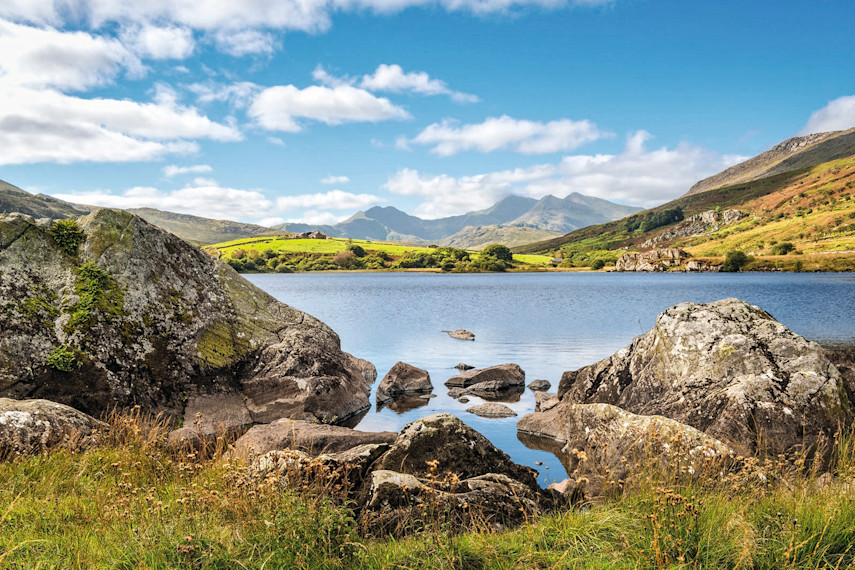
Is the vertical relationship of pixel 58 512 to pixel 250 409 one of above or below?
above

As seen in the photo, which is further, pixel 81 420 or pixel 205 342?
pixel 205 342

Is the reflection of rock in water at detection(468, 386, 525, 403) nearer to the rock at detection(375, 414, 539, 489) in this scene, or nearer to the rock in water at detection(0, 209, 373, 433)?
the rock in water at detection(0, 209, 373, 433)

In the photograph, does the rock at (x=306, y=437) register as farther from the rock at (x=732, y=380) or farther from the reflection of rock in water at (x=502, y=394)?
the reflection of rock in water at (x=502, y=394)

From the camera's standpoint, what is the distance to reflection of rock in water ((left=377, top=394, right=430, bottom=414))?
2328 cm

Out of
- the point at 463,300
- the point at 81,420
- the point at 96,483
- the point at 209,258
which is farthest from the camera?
the point at 463,300

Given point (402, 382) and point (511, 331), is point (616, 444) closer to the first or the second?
point (402, 382)

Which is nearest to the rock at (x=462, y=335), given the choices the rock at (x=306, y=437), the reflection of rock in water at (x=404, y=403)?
the reflection of rock in water at (x=404, y=403)

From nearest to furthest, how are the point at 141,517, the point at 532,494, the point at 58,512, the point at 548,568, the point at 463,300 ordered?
the point at 548,568 → the point at 141,517 → the point at 58,512 → the point at 532,494 → the point at 463,300

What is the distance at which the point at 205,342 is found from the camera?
1764 cm

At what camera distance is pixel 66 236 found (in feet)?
55.8

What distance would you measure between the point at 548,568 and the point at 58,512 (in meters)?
6.40

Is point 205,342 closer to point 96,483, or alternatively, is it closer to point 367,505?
point 96,483

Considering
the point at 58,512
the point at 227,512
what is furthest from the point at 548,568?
the point at 58,512

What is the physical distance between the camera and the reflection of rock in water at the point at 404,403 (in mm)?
23281
